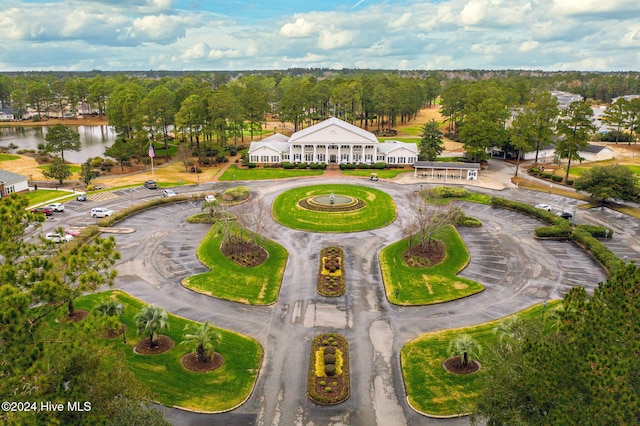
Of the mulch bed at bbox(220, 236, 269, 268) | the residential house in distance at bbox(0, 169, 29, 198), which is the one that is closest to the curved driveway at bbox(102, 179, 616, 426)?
the mulch bed at bbox(220, 236, 269, 268)

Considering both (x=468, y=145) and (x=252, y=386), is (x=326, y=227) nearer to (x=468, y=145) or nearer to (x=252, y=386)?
(x=252, y=386)

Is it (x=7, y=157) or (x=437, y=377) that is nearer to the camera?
(x=437, y=377)

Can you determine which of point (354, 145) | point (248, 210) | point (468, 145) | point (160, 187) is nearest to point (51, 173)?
point (160, 187)

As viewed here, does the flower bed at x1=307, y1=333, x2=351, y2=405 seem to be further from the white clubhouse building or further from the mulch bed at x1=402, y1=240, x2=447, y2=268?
the white clubhouse building

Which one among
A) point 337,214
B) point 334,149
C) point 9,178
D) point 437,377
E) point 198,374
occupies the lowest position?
point 437,377

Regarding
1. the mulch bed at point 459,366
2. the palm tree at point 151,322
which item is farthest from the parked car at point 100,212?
the mulch bed at point 459,366

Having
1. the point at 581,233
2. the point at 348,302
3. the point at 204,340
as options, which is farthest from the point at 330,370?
the point at 581,233

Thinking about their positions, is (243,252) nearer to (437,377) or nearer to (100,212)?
(100,212)
